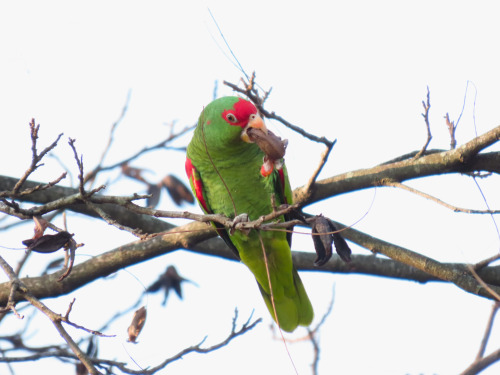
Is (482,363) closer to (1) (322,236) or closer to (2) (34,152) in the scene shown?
(1) (322,236)

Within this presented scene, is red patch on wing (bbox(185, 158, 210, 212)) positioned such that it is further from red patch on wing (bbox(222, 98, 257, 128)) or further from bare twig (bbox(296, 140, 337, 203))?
bare twig (bbox(296, 140, 337, 203))

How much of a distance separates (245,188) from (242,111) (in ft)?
2.09

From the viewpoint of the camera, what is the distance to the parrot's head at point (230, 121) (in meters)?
3.90

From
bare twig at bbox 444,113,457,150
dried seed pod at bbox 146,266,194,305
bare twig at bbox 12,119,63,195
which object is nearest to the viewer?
bare twig at bbox 12,119,63,195

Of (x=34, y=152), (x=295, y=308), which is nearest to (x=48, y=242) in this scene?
(x=34, y=152)

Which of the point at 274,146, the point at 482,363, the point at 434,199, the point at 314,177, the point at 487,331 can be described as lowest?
the point at 482,363

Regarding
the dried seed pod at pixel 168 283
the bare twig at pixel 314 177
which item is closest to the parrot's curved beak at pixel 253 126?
the bare twig at pixel 314 177

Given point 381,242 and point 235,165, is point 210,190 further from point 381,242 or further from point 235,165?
point 381,242

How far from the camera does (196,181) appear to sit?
4453mm

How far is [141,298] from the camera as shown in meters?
4.98

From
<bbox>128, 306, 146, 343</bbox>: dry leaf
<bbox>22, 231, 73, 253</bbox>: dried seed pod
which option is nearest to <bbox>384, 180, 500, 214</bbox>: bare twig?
<bbox>128, 306, 146, 343</bbox>: dry leaf

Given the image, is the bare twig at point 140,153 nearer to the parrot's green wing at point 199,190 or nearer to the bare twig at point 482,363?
the parrot's green wing at point 199,190

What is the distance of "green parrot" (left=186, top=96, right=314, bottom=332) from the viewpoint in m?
3.99

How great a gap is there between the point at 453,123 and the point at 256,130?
4.09 feet
